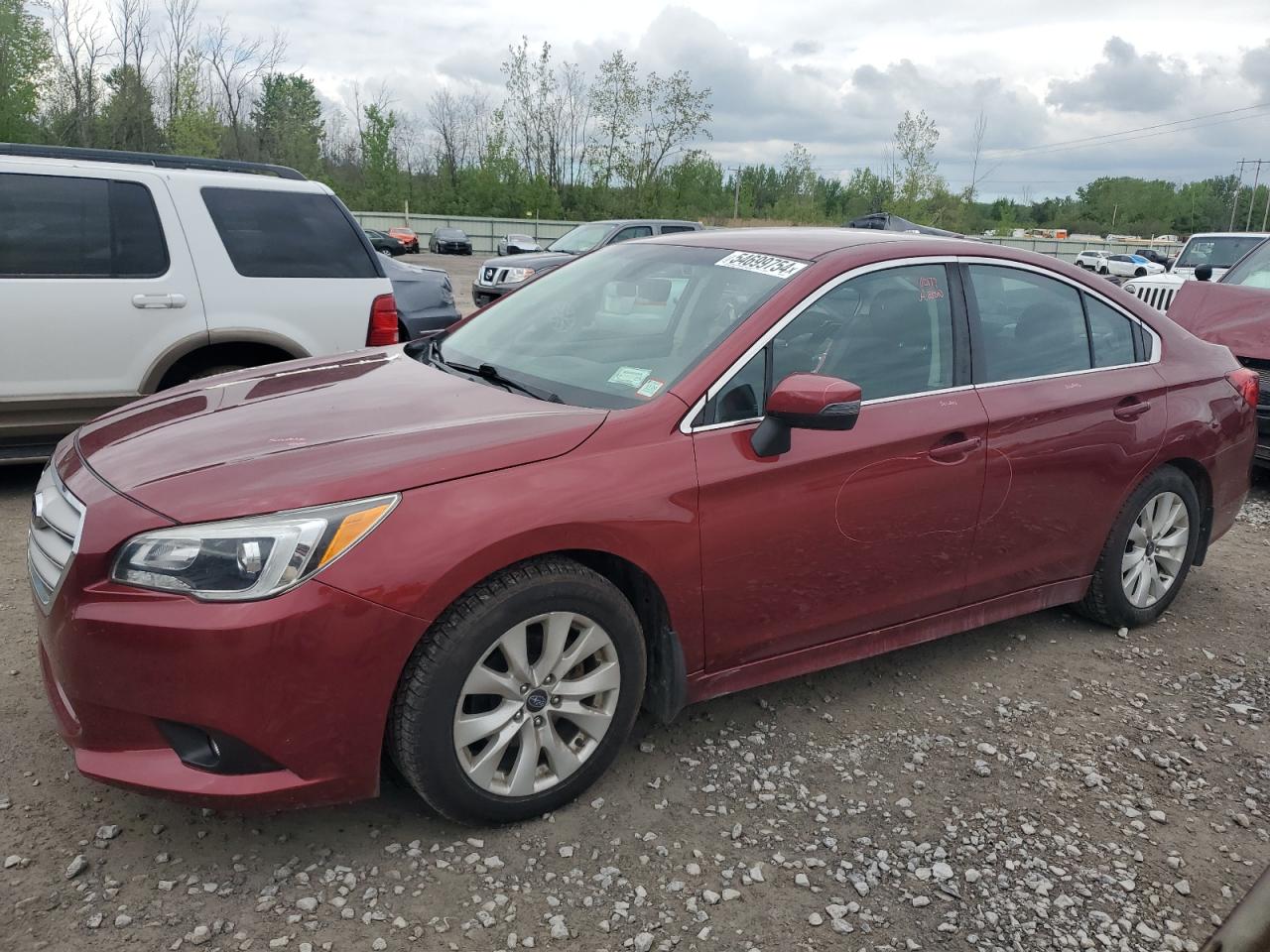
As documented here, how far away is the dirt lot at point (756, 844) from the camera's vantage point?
2467 millimetres

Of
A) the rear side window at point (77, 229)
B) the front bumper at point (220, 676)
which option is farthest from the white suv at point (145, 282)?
the front bumper at point (220, 676)

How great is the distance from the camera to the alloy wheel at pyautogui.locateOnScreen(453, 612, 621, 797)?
2666mm

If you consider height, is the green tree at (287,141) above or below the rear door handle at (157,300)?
above

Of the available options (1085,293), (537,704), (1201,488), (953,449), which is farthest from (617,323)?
(1201,488)

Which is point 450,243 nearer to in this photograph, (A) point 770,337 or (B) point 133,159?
(B) point 133,159

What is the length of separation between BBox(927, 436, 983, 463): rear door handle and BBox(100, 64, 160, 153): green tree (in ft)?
116

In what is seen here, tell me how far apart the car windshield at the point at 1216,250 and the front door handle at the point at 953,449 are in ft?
50.3

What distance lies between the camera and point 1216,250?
1709cm

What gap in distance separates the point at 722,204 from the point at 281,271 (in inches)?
2332

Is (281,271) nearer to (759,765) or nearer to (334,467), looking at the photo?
(334,467)

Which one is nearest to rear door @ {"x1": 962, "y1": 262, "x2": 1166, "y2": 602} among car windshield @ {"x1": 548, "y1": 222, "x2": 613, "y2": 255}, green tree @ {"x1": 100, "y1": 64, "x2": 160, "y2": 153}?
car windshield @ {"x1": 548, "y1": 222, "x2": 613, "y2": 255}

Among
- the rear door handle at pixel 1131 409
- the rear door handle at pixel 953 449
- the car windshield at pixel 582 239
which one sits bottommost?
the rear door handle at pixel 953 449

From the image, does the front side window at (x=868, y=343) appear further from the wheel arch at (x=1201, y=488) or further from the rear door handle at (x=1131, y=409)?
the wheel arch at (x=1201, y=488)

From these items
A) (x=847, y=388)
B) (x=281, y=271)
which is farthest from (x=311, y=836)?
(x=281, y=271)
